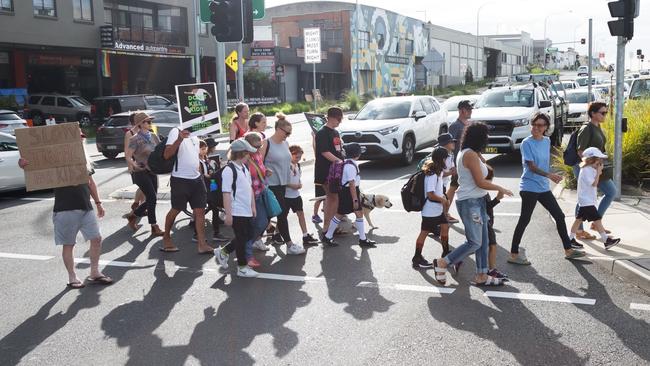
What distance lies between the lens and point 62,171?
656cm

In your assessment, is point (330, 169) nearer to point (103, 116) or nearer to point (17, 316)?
point (17, 316)

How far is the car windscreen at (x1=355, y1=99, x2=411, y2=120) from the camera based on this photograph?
53.7ft

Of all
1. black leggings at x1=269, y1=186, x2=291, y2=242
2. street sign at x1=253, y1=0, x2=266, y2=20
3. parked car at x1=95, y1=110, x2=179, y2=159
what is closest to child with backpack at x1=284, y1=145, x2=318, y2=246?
black leggings at x1=269, y1=186, x2=291, y2=242

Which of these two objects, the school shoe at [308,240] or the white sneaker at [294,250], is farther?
the school shoe at [308,240]

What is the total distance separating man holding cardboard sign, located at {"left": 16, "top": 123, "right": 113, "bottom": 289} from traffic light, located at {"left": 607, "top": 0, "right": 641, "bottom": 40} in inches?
305

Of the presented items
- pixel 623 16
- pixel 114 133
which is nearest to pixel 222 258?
pixel 623 16

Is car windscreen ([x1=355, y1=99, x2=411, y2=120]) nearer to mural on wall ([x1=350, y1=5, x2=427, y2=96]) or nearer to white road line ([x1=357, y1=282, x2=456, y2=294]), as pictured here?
white road line ([x1=357, y1=282, x2=456, y2=294])

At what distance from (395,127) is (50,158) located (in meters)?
9.93

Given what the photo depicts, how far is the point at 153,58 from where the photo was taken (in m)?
44.2

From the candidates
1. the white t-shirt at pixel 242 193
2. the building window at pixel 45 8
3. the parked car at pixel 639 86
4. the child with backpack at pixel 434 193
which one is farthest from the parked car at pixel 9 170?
the building window at pixel 45 8

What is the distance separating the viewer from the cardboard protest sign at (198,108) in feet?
31.4

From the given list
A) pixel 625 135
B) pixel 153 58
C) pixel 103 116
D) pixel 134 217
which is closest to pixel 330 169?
pixel 134 217

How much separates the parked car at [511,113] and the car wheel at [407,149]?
5.28ft

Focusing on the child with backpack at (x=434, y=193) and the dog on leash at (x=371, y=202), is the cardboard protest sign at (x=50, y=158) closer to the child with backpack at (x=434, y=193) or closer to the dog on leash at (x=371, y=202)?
the child with backpack at (x=434, y=193)
